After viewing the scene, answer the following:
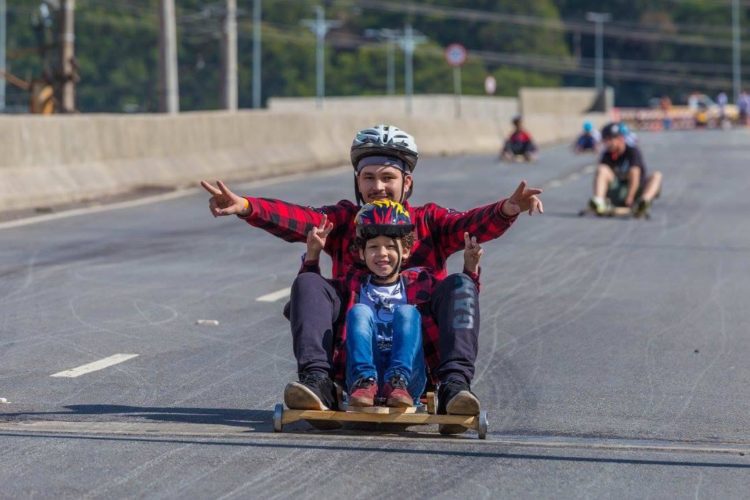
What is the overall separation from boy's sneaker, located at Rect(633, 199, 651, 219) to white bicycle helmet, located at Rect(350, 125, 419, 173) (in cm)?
1382

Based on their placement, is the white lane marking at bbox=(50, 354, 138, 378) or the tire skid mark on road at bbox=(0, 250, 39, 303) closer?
the white lane marking at bbox=(50, 354, 138, 378)

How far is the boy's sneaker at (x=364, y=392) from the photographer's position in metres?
7.29

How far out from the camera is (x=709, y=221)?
70.2 ft

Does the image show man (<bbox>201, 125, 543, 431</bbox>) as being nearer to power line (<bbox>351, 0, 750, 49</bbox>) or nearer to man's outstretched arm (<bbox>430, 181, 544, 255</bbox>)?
man's outstretched arm (<bbox>430, 181, 544, 255</bbox>)

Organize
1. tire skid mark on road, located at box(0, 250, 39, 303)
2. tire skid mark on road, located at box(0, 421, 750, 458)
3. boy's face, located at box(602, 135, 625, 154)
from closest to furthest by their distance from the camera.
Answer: tire skid mark on road, located at box(0, 421, 750, 458), tire skid mark on road, located at box(0, 250, 39, 303), boy's face, located at box(602, 135, 625, 154)

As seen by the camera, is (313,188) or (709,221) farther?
(313,188)

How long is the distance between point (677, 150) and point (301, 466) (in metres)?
40.6

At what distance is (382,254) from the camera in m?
7.71

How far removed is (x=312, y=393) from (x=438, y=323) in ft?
2.43

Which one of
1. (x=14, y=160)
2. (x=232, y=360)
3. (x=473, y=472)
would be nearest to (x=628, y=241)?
(x=14, y=160)

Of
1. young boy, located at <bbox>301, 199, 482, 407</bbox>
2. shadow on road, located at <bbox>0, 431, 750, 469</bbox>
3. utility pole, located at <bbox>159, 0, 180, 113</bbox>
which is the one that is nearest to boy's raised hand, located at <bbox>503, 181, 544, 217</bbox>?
young boy, located at <bbox>301, 199, 482, 407</bbox>

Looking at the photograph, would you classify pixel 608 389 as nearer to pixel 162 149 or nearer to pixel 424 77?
pixel 162 149

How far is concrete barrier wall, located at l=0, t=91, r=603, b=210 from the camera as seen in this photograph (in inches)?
840

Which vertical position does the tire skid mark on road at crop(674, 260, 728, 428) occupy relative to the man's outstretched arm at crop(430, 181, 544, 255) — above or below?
below
